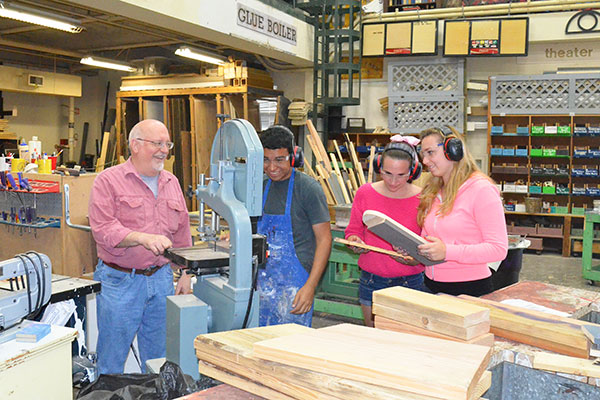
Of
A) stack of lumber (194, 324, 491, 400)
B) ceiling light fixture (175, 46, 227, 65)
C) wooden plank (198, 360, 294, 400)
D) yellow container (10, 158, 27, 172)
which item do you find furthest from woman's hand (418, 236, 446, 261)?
ceiling light fixture (175, 46, 227, 65)

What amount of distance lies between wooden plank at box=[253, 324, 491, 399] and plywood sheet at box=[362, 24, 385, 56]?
7380mm

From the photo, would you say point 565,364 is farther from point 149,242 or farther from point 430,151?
point 149,242

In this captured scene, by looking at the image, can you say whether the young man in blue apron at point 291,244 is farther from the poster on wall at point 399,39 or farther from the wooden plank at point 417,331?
the poster on wall at point 399,39

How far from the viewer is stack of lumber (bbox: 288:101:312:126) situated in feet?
26.7

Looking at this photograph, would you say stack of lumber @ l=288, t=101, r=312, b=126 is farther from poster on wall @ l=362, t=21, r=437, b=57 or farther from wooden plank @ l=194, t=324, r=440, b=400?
wooden plank @ l=194, t=324, r=440, b=400

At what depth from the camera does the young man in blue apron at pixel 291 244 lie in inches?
107

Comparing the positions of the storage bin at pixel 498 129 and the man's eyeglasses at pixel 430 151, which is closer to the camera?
the man's eyeglasses at pixel 430 151

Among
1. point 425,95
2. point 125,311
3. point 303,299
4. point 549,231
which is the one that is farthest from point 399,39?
point 125,311

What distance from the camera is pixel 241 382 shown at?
4.62ft

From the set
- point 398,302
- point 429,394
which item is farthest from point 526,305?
point 429,394

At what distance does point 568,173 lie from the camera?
26.5 ft

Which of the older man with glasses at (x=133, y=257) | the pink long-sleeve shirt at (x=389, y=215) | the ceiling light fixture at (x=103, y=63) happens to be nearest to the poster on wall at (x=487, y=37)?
the ceiling light fixture at (x=103, y=63)

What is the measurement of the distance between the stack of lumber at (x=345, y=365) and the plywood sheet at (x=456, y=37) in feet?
23.8

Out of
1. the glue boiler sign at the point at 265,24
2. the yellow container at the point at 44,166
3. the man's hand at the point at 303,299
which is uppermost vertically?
the glue boiler sign at the point at 265,24
